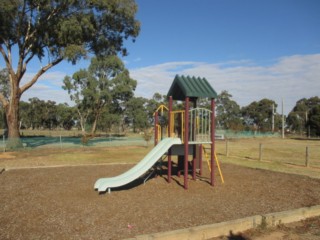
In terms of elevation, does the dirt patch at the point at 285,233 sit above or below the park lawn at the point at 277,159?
above

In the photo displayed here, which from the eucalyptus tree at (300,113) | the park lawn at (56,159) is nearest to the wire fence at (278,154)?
the park lawn at (56,159)

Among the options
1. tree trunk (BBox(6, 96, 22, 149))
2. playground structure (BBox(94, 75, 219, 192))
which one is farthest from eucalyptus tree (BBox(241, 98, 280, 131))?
playground structure (BBox(94, 75, 219, 192))

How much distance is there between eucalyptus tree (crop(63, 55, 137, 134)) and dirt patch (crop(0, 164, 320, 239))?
43575 mm

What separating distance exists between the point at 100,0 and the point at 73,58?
199 inches

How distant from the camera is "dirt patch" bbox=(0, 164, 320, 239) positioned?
5.78m

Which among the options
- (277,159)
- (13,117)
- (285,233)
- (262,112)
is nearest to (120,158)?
(277,159)

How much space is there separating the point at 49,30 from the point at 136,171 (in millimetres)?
19945

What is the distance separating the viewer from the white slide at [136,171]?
864 centimetres

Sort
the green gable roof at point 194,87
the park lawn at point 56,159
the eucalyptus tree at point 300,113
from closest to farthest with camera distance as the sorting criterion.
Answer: the green gable roof at point 194,87, the park lawn at point 56,159, the eucalyptus tree at point 300,113

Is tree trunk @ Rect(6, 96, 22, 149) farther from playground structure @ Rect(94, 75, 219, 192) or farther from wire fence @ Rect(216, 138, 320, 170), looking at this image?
playground structure @ Rect(94, 75, 219, 192)

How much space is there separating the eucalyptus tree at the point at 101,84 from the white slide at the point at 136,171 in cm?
4513

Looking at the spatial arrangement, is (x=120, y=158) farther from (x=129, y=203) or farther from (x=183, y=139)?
Answer: (x=129, y=203)

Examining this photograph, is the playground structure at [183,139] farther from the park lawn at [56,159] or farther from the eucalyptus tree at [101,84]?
the eucalyptus tree at [101,84]

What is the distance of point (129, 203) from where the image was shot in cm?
767
